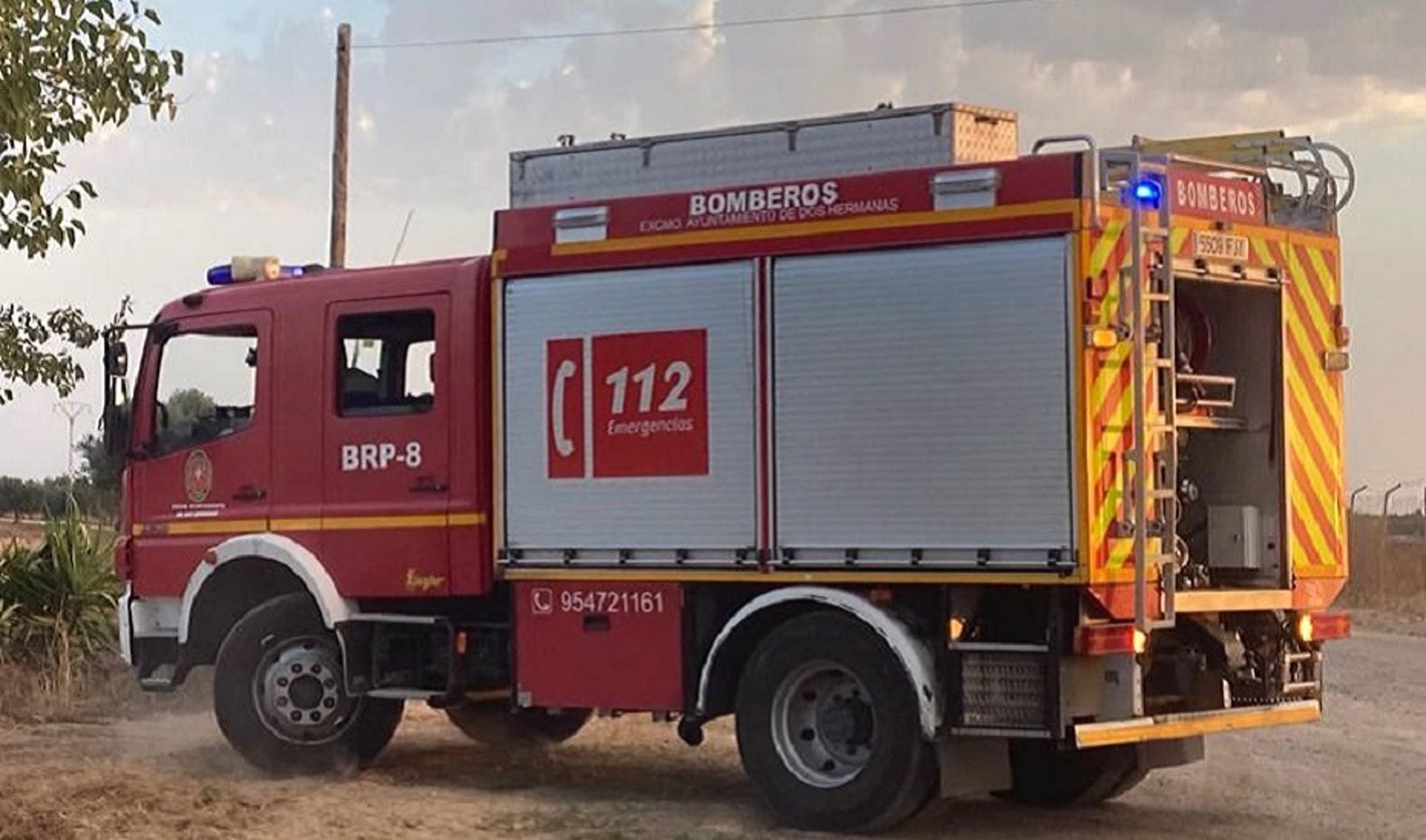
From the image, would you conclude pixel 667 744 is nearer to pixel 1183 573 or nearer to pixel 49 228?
pixel 1183 573

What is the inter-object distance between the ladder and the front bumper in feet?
1.57

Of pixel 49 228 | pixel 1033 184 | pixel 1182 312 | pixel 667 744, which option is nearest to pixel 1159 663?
pixel 1182 312

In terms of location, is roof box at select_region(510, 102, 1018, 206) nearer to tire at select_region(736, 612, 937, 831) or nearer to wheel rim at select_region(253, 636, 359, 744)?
tire at select_region(736, 612, 937, 831)

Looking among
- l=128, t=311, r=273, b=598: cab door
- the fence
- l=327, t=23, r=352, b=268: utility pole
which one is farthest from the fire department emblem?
the fence

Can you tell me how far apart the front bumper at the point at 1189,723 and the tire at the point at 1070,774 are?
2.10 ft

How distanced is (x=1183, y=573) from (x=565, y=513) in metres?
3.19

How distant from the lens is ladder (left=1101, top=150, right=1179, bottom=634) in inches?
412

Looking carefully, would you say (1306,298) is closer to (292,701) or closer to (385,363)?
(385,363)

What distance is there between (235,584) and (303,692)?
934mm

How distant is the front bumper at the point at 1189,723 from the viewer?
34.3ft

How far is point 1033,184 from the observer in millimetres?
10531

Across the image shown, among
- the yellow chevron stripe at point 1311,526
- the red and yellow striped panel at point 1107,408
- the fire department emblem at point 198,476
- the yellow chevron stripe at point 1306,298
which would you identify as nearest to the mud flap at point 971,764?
the red and yellow striped panel at point 1107,408

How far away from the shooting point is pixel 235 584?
13.7 meters

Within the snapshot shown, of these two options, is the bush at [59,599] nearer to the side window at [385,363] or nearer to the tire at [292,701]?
the tire at [292,701]
